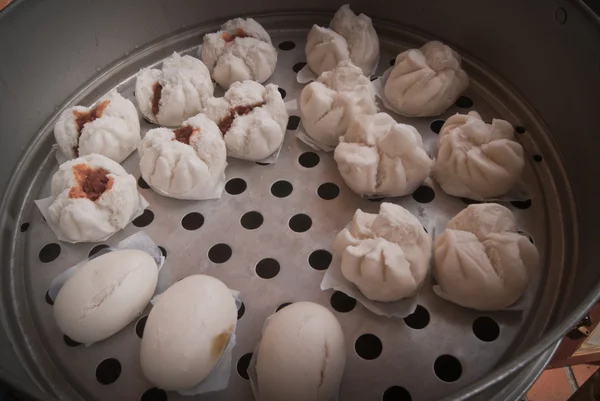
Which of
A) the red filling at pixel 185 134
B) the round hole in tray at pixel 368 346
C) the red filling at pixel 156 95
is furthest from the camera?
the red filling at pixel 156 95

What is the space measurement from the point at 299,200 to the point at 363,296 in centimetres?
29

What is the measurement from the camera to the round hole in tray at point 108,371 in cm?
96

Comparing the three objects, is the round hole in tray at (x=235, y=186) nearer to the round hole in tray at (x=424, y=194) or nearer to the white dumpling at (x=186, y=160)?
the white dumpling at (x=186, y=160)

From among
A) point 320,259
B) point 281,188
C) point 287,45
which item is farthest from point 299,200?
point 287,45

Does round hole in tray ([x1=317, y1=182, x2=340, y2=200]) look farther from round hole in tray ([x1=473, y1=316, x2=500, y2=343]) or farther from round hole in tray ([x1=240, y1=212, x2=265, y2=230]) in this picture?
round hole in tray ([x1=473, y1=316, x2=500, y2=343])

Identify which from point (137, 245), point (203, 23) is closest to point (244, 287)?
point (137, 245)

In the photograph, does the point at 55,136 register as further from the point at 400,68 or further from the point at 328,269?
the point at 400,68

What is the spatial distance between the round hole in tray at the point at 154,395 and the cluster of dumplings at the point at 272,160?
5cm

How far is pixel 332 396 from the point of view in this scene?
894 mm

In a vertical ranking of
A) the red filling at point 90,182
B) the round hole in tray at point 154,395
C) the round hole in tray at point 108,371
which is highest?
the red filling at point 90,182

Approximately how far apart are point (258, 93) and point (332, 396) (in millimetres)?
749

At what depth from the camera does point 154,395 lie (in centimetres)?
94

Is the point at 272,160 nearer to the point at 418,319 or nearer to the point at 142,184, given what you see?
the point at 142,184

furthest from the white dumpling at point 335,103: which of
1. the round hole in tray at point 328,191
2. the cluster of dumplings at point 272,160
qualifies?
the round hole in tray at point 328,191
